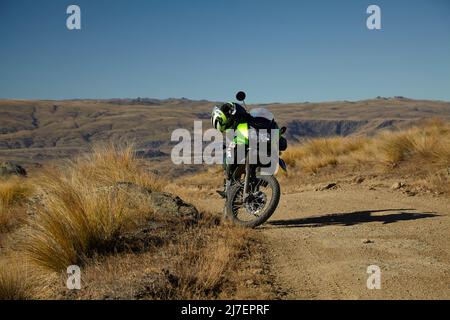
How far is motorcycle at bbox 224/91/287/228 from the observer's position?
7.50m

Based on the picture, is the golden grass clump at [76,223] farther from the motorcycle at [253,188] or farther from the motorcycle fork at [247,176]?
the motorcycle fork at [247,176]

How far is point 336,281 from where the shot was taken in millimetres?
4965

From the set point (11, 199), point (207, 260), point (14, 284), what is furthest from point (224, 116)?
point (11, 199)

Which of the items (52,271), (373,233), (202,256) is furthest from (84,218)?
(373,233)

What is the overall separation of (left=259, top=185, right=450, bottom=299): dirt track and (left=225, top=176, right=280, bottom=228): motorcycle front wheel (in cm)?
27

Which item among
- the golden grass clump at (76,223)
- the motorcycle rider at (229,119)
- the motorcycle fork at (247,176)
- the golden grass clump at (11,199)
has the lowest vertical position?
the golden grass clump at (11,199)

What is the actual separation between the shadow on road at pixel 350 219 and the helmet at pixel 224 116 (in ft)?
5.85

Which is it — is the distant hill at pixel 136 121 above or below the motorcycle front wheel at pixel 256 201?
above

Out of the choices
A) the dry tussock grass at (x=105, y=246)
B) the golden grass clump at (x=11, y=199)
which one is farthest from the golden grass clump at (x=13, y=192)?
the dry tussock grass at (x=105, y=246)

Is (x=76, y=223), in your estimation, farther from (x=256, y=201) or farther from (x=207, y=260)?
(x=256, y=201)

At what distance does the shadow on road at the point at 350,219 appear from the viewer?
26.1 feet

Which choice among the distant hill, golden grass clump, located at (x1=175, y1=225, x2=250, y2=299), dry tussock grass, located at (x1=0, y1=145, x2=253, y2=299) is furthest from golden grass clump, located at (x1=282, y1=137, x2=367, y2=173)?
the distant hill

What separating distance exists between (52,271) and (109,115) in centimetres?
15627

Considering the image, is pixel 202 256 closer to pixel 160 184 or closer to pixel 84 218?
pixel 84 218
